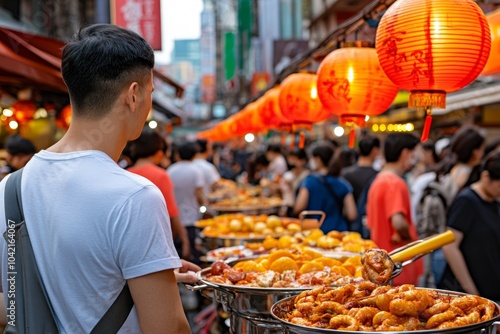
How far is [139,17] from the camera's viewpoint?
10180mm

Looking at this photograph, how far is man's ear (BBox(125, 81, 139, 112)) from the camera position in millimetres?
2457

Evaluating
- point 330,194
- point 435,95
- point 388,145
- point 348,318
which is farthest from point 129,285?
point 330,194

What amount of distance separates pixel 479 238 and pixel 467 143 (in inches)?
81.5

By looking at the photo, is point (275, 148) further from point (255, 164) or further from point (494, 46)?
point (494, 46)

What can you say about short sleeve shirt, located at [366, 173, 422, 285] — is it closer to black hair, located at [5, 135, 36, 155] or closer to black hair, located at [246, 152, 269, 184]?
black hair, located at [5, 135, 36, 155]

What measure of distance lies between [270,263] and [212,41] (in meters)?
51.3

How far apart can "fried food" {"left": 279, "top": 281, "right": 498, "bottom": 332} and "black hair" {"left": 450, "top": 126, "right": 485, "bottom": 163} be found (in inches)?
173

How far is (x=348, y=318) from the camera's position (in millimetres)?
2701

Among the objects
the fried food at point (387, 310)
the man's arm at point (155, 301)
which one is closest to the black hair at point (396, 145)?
the fried food at point (387, 310)

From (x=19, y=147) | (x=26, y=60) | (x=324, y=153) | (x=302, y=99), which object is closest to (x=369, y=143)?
(x=324, y=153)

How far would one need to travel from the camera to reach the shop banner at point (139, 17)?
10094 millimetres

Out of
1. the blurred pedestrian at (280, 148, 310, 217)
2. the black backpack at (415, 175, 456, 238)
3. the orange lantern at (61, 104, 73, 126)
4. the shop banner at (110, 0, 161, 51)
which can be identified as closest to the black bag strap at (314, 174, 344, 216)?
the black backpack at (415, 175, 456, 238)

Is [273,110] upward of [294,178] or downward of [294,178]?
upward

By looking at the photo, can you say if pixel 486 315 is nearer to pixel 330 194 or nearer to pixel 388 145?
pixel 388 145
